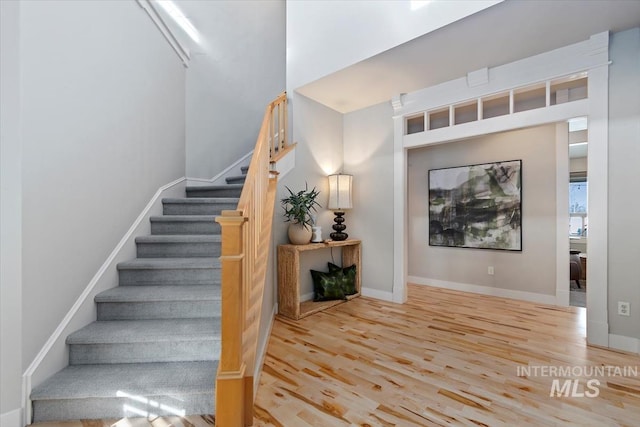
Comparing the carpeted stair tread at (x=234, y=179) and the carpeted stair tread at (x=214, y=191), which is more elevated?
the carpeted stair tread at (x=234, y=179)

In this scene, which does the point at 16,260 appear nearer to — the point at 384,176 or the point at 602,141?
the point at 384,176

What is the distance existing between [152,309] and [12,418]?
2.47 ft

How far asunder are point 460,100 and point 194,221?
9.91ft

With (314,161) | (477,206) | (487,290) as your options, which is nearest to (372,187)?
(314,161)

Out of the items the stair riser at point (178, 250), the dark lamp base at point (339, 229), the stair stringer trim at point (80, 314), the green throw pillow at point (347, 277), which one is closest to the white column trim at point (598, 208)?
the green throw pillow at point (347, 277)

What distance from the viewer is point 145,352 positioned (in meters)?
1.72

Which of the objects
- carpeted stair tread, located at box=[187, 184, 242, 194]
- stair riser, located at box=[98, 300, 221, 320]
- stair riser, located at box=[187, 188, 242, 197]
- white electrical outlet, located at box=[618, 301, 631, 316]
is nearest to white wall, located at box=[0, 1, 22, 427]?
stair riser, located at box=[98, 300, 221, 320]

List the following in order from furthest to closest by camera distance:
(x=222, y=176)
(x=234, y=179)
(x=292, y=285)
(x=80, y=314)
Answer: (x=222, y=176), (x=234, y=179), (x=292, y=285), (x=80, y=314)

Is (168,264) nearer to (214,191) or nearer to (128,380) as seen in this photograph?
(128,380)

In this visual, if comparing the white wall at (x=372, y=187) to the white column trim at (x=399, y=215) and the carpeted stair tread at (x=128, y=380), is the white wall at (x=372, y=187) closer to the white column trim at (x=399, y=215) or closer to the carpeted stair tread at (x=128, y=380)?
the white column trim at (x=399, y=215)

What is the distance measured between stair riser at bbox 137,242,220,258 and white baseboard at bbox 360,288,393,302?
6.91 ft

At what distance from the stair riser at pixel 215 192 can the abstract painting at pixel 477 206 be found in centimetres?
292

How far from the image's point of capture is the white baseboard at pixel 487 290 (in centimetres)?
350

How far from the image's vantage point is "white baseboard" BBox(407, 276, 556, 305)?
350cm
